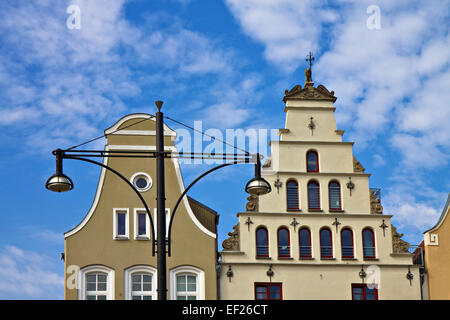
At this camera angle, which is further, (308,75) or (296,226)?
(308,75)

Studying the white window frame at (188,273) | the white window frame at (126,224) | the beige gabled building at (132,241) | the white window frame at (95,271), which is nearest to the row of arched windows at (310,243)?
the beige gabled building at (132,241)

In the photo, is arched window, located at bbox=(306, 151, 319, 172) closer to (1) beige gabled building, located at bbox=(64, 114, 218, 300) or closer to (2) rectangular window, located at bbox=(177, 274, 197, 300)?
(1) beige gabled building, located at bbox=(64, 114, 218, 300)

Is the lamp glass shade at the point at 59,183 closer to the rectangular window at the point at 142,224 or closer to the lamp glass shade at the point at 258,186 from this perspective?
the lamp glass shade at the point at 258,186

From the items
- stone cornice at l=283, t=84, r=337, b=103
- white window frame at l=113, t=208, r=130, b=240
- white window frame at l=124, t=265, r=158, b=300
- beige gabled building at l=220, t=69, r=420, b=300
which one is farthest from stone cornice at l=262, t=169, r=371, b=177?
white window frame at l=124, t=265, r=158, b=300

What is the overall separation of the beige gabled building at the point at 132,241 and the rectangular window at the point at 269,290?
1712mm

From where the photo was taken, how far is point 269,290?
31109 millimetres

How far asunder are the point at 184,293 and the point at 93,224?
164 inches

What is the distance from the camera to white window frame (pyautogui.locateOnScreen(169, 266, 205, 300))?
30391 millimetres

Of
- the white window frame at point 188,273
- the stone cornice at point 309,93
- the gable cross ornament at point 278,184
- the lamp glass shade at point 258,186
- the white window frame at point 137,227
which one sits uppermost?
the stone cornice at point 309,93

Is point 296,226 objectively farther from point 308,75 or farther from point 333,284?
point 308,75

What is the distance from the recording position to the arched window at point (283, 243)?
1243 inches
